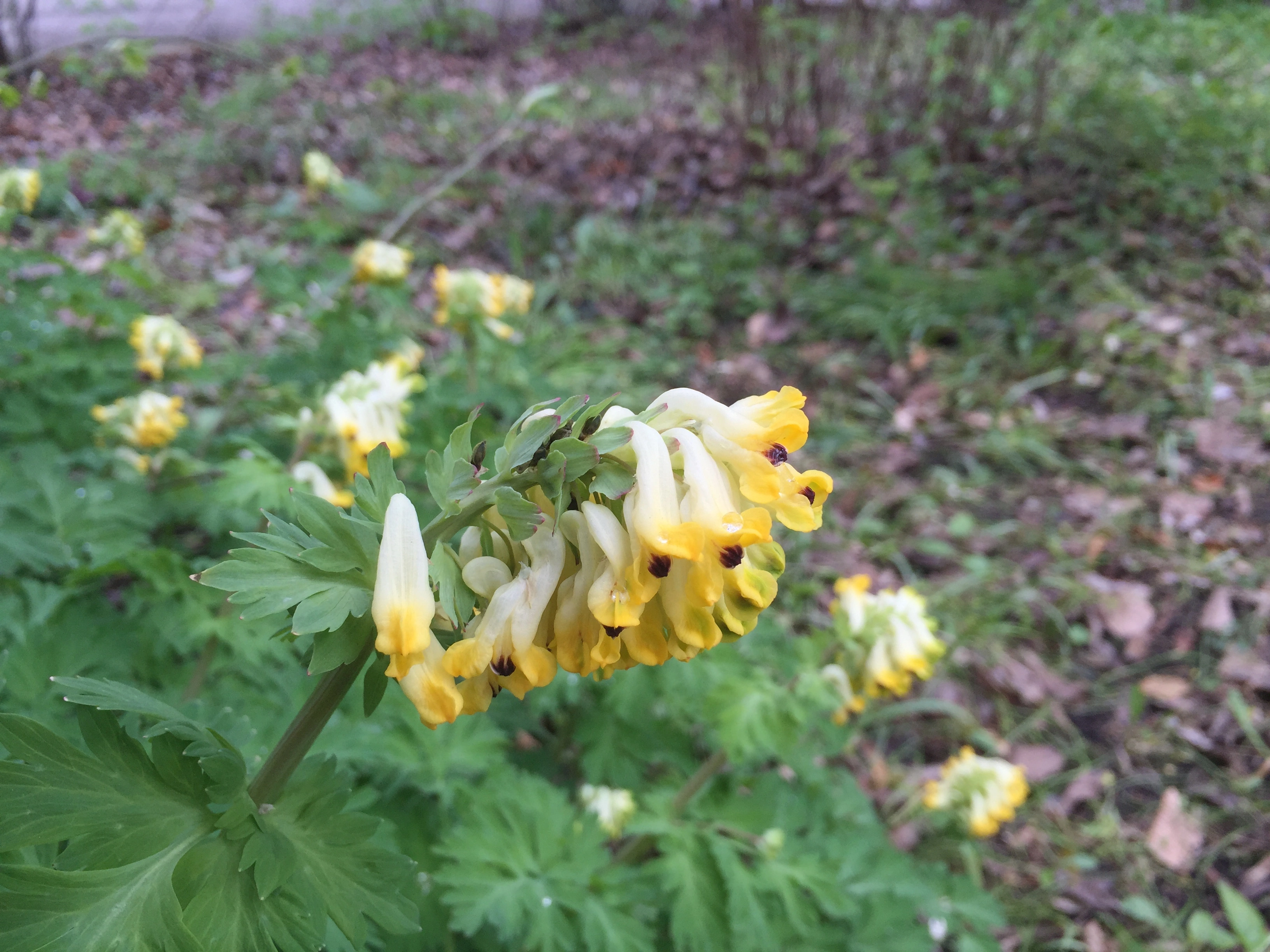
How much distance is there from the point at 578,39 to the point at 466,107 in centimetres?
362

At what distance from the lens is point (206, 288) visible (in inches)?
218

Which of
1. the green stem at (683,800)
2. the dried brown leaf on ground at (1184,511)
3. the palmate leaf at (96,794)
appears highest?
the palmate leaf at (96,794)

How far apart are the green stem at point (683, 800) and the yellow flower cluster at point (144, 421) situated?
2238mm

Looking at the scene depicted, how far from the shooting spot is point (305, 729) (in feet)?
3.71

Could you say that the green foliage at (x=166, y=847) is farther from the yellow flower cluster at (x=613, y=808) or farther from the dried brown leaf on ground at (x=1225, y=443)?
the dried brown leaf on ground at (x=1225, y=443)

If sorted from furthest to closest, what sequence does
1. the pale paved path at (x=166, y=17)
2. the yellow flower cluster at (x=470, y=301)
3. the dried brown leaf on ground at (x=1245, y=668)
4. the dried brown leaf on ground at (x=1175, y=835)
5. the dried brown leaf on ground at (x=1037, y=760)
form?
the pale paved path at (x=166, y=17) < the yellow flower cluster at (x=470, y=301) < the dried brown leaf on ground at (x=1245, y=668) < the dried brown leaf on ground at (x=1037, y=760) < the dried brown leaf on ground at (x=1175, y=835)

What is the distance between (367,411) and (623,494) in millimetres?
1771

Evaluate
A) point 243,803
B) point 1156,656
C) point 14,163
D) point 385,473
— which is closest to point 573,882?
point 243,803

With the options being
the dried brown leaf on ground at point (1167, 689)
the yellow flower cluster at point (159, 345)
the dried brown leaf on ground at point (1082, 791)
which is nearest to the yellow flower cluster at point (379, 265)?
the yellow flower cluster at point (159, 345)

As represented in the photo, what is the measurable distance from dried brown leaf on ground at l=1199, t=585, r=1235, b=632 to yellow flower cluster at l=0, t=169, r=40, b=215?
19.7 feet

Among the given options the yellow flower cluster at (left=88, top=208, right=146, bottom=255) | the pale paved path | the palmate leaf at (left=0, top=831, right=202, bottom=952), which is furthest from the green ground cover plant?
the pale paved path

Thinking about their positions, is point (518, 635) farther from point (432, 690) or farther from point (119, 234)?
point (119, 234)

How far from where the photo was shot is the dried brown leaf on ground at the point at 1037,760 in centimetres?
348

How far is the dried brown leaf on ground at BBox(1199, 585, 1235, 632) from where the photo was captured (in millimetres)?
3891
